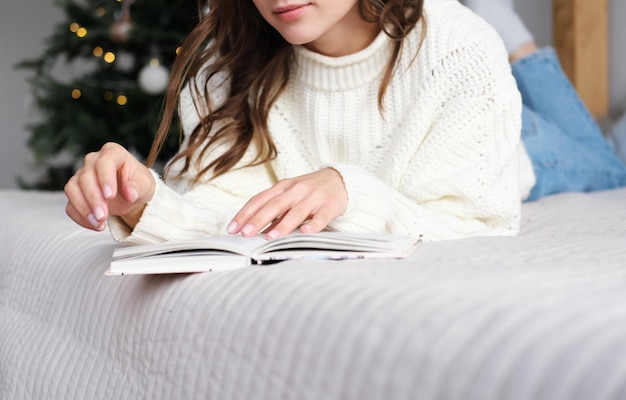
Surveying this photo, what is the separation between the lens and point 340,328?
0.68 m

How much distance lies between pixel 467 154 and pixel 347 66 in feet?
0.93

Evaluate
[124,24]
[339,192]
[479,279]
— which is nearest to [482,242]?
[339,192]

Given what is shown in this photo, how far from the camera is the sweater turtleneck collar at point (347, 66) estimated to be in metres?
1.43

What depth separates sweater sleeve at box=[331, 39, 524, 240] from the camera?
4.14ft

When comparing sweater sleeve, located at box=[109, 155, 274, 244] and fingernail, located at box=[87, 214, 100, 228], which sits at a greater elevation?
fingernail, located at box=[87, 214, 100, 228]

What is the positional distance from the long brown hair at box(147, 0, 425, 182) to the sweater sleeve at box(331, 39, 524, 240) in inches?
4.4

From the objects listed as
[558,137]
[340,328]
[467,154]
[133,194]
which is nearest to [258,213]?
[133,194]

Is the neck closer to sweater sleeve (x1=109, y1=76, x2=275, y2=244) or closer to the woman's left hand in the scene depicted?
sweater sleeve (x1=109, y1=76, x2=275, y2=244)

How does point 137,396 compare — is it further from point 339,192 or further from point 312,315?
point 339,192

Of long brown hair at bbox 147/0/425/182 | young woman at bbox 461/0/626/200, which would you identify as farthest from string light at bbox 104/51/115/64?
long brown hair at bbox 147/0/425/182

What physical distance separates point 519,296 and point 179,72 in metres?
0.90

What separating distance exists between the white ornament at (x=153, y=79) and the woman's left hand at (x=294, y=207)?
188 centimetres

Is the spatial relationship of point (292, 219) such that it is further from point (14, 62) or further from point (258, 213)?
point (14, 62)

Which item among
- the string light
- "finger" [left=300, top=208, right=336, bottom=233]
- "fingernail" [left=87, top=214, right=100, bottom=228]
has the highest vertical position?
"fingernail" [left=87, top=214, right=100, bottom=228]
